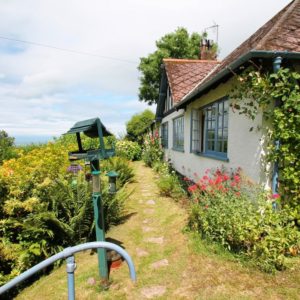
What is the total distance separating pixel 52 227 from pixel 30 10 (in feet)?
21.5

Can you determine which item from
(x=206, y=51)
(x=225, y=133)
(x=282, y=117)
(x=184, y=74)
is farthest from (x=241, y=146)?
(x=206, y=51)

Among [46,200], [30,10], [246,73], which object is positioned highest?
[30,10]

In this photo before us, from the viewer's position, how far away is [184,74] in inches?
420

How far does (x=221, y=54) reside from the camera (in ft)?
81.1

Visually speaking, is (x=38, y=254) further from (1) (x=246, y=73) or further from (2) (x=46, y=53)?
(2) (x=46, y=53)

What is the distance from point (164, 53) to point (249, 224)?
21294 millimetres

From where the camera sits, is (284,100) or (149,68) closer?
(284,100)

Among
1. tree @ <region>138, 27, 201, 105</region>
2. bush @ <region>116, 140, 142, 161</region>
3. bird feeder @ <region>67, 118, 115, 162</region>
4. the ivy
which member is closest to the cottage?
the ivy

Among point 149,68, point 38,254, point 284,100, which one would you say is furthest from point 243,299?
point 149,68

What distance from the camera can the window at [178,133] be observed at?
356 inches

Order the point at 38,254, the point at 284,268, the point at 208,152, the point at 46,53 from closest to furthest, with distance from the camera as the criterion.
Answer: the point at 284,268 < the point at 38,254 < the point at 208,152 < the point at 46,53

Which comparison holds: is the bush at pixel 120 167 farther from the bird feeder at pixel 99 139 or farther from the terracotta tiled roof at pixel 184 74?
the bird feeder at pixel 99 139

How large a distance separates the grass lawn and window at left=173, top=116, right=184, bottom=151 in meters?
5.09

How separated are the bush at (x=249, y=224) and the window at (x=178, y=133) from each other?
16.6ft
